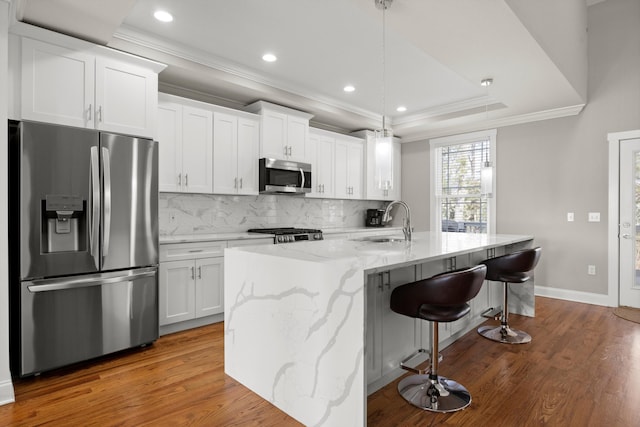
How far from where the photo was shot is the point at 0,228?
7.24 ft

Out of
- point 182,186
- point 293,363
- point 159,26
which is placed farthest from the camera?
point 182,186

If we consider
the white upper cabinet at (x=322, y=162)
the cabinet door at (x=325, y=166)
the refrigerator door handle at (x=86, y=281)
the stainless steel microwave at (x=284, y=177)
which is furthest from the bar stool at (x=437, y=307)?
the cabinet door at (x=325, y=166)

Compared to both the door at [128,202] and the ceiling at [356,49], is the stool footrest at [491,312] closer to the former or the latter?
the ceiling at [356,49]

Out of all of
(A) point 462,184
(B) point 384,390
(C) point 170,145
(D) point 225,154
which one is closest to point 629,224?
(A) point 462,184

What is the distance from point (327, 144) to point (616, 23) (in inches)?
149

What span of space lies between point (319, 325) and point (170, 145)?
8.82ft

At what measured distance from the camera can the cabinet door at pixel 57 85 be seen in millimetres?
2488

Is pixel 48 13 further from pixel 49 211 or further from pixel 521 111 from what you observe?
pixel 521 111

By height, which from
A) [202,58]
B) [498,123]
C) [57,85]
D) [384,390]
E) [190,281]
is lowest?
[384,390]

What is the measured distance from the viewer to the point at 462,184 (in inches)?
230

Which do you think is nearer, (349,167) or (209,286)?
(209,286)

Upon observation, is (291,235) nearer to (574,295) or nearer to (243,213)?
(243,213)

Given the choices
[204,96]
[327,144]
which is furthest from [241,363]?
[327,144]

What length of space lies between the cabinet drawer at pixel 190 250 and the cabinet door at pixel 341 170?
2.32 m
